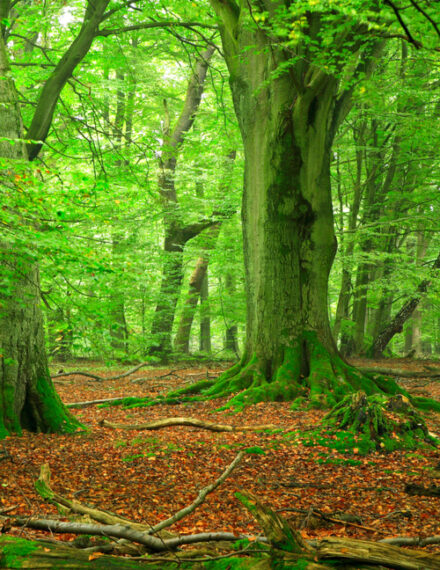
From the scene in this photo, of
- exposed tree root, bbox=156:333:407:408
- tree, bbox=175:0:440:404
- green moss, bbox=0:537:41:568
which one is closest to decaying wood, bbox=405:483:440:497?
exposed tree root, bbox=156:333:407:408

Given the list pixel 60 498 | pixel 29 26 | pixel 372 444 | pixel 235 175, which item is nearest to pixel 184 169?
pixel 235 175

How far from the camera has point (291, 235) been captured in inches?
359

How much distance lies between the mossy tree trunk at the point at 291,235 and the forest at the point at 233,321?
4cm

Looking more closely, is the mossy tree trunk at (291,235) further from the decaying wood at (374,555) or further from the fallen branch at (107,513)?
the decaying wood at (374,555)

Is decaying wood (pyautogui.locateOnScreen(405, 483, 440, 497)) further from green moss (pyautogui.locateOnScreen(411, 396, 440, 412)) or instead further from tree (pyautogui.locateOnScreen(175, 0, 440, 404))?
green moss (pyautogui.locateOnScreen(411, 396, 440, 412))

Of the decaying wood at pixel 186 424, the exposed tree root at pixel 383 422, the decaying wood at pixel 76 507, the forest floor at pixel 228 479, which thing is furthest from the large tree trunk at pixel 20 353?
the exposed tree root at pixel 383 422

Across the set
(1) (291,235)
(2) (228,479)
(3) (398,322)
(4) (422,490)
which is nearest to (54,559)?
(2) (228,479)

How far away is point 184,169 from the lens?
689 inches

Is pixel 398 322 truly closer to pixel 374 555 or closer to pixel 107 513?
pixel 107 513

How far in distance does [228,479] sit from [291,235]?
5.15m

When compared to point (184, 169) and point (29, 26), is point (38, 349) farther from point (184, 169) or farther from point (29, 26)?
point (184, 169)

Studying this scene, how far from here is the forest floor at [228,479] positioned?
12.8 ft

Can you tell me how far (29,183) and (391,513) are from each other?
15.1 ft

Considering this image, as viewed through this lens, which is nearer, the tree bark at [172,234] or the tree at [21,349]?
the tree at [21,349]
